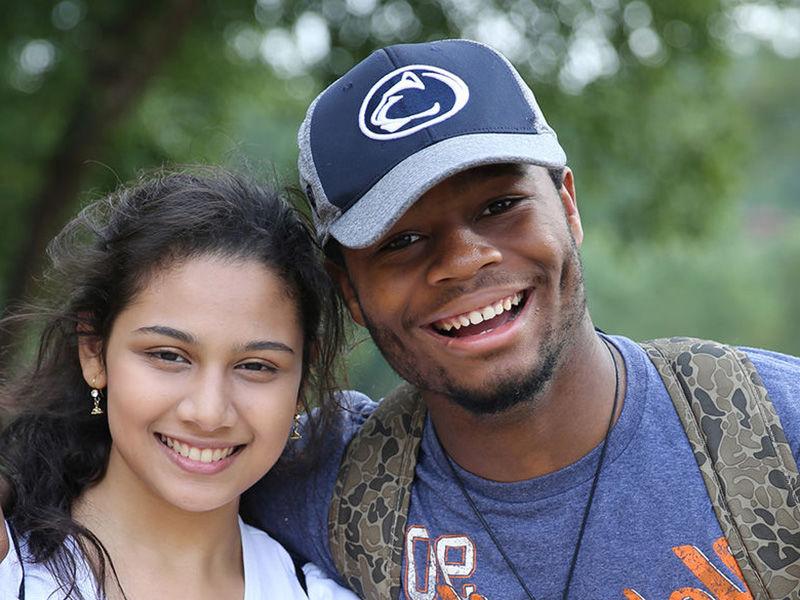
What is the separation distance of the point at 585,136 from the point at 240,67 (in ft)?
10.2

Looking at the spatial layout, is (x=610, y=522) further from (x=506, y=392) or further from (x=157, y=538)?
(x=157, y=538)

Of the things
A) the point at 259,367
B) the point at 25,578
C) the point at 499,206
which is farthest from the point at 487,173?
the point at 25,578

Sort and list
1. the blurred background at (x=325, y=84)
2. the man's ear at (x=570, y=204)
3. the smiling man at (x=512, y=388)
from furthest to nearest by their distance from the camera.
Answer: the blurred background at (x=325, y=84)
the man's ear at (x=570, y=204)
the smiling man at (x=512, y=388)

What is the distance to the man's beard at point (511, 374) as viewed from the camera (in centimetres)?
255

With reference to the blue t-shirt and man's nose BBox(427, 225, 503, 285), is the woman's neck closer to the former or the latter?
the blue t-shirt

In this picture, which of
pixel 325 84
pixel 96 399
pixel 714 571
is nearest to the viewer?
pixel 714 571

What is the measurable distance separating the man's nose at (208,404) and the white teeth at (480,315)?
514 mm

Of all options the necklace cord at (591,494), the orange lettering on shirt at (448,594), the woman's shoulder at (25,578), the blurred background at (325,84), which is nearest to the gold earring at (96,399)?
the woman's shoulder at (25,578)

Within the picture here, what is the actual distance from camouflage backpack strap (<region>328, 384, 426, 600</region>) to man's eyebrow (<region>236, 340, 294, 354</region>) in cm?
36

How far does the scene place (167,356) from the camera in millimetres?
2617

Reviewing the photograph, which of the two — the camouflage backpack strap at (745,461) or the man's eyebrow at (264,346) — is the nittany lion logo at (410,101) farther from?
the camouflage backpack strap at (745,461)

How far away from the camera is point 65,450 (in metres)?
2.90

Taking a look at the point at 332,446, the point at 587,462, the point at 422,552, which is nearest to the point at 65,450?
the point at 332,446

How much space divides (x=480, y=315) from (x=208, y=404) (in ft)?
2.11
